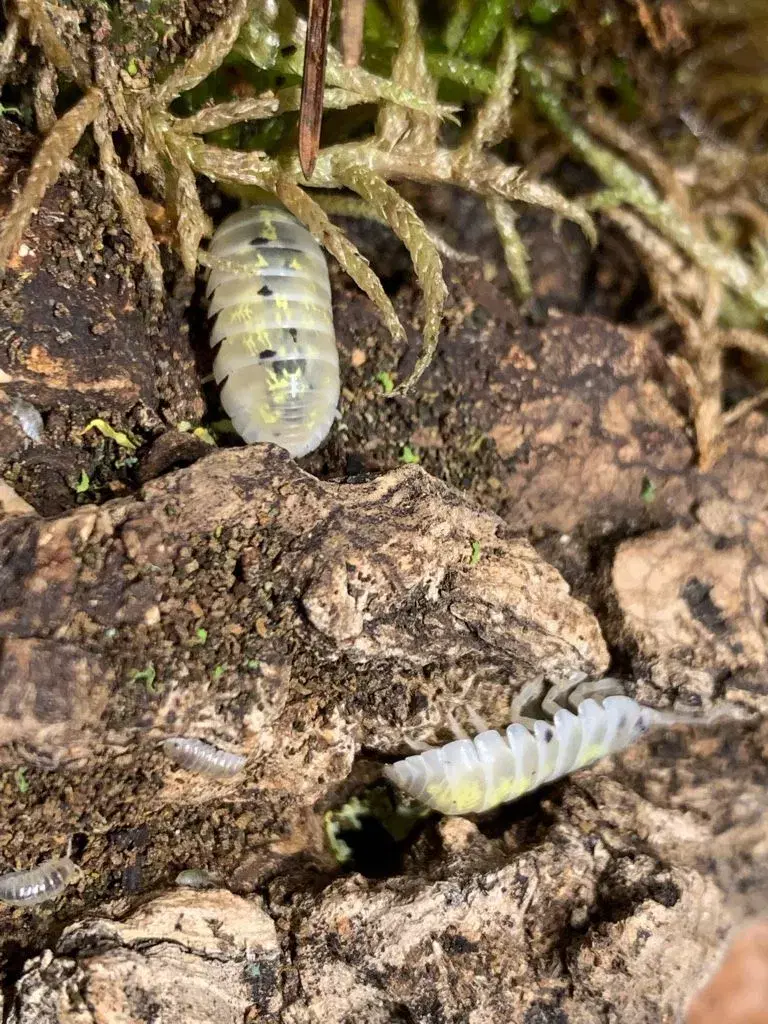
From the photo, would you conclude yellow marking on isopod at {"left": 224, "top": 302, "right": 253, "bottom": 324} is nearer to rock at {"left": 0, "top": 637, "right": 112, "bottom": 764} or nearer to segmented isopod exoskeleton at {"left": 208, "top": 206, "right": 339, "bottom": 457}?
segmented isopod exoskeleton at {"left": 208, "top": 206, "right": 339, "bottom": 457}

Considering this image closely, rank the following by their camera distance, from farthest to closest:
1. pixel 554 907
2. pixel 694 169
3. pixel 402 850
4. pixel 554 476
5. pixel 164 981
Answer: pixel 694 169
pixel 554 476
pixel 402 850
pixel 554 907
pixel 164 981

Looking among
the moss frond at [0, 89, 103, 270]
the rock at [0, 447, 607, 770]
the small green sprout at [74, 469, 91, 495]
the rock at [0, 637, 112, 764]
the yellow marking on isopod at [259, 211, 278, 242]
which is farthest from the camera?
the yellow marking on isopod at [259, 211, 278, 242]

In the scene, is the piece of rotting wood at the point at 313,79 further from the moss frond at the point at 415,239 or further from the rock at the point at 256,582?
the rock at the point at 256,582

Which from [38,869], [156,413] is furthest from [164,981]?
[156,413]

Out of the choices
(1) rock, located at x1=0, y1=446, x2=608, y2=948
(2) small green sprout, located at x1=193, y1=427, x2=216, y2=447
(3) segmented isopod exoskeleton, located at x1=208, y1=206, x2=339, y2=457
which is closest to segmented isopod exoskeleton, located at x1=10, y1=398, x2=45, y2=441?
(1) rock, located at x1=0, y1=446, x2=608, y2=948

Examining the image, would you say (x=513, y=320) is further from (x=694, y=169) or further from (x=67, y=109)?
(x=67, y=109)

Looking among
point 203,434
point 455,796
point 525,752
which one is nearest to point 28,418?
point 203,434
